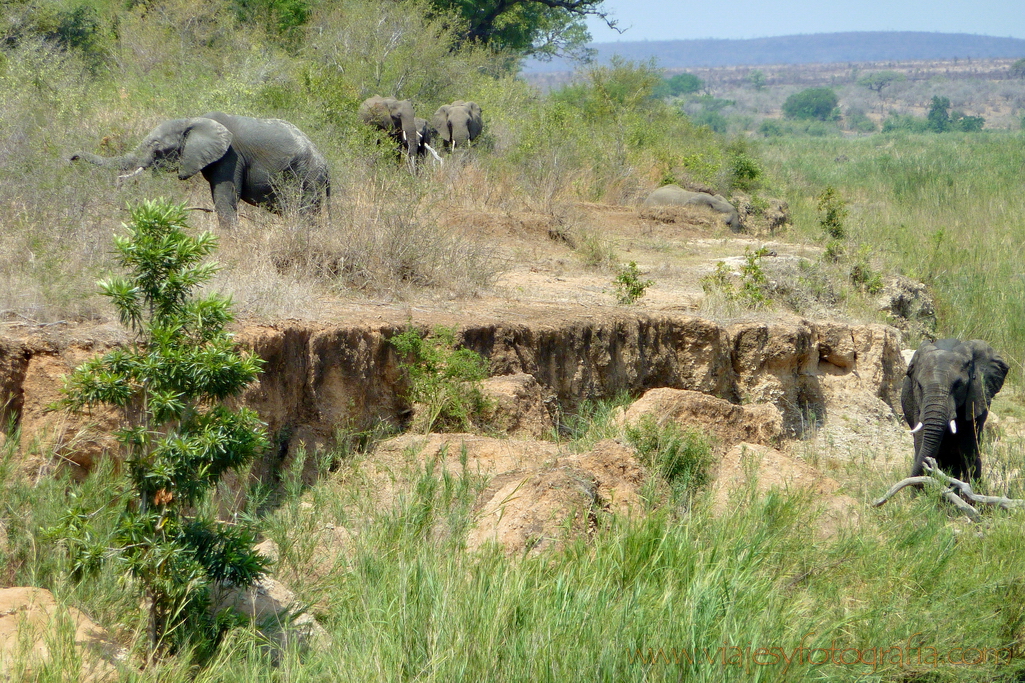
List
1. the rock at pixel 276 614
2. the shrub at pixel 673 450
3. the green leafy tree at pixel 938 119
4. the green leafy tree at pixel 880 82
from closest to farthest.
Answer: the rock at pixel 276 614 < the shrub at pixel 673 450 < the green leafy tree at pixel 938 119 < the green leafy tree at pixel 880 82

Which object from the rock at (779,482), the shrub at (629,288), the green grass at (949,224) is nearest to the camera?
the rock at (779,482)

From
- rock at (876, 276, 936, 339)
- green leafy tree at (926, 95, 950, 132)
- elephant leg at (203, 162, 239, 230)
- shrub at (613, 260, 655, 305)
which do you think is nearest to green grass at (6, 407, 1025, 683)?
shrub at (613, 260, 655, 305)

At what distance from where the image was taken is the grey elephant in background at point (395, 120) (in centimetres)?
1542

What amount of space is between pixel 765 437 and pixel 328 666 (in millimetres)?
4578

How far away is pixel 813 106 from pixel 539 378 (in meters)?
91.8

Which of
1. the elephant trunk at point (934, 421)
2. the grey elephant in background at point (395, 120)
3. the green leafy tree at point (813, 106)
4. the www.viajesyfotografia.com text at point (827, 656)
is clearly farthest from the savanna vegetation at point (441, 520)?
the green leafy tree at point (813, 106)

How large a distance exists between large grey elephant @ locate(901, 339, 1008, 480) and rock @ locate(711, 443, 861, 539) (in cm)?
84

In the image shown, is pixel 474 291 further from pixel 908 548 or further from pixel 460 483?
pixel 908 548

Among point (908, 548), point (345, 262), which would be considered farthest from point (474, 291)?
point (908, 548)

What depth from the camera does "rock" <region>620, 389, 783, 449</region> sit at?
271 inches

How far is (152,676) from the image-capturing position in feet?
11.9

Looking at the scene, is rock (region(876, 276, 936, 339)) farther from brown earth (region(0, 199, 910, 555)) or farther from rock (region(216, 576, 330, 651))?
rock (region(216, 576, 330, 651))

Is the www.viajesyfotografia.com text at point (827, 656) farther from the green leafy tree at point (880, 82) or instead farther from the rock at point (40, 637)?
the green leafy tree at point (880, 82)

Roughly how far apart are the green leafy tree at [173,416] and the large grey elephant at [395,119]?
11.8 m
